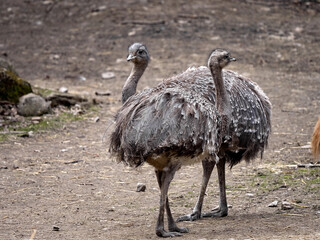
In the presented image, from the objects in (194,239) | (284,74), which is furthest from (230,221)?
(284,74)

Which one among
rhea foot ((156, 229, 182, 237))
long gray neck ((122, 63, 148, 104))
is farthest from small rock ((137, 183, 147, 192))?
rhea foot ((156, 229, 182, 237))

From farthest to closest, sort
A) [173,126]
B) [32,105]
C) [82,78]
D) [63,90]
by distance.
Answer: [82,78], [63,90], [32,105], [173,126]

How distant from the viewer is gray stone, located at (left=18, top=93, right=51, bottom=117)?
973 centimetres

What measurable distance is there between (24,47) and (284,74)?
595 centimetres

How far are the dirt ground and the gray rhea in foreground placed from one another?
61cm

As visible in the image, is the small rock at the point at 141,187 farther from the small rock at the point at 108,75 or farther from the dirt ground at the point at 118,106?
the small rock at the point at 108,75

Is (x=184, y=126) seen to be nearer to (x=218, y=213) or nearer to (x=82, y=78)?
(x=218, y=213)

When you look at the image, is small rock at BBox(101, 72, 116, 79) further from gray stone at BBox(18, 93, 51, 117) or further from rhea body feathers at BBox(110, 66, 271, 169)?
rhea body feathers at BBox(110, 66, 271, 169)

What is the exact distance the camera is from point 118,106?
415 inches

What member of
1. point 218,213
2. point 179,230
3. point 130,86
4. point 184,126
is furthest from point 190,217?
point 130,86

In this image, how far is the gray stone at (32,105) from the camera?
9.73 meters

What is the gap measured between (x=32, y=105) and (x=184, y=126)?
5146 mm

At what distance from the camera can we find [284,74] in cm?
1224

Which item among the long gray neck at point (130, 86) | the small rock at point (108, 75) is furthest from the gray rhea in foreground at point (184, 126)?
the small rock at point (108, 75)
